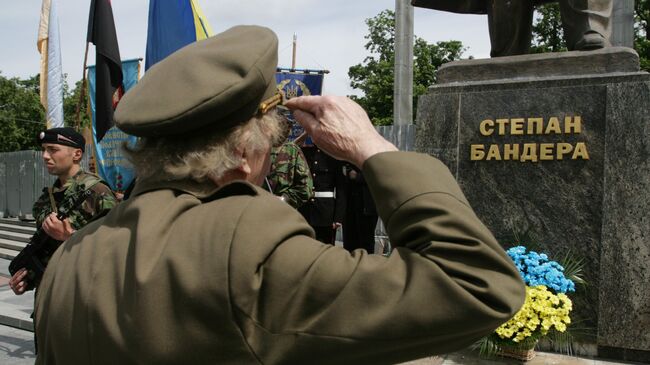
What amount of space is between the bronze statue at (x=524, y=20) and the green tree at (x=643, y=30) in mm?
22766

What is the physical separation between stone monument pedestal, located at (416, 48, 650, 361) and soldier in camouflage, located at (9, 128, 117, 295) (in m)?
2.33

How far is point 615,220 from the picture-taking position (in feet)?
11.7

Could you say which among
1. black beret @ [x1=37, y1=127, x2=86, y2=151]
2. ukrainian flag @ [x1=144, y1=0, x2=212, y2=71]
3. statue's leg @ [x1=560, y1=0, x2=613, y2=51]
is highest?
ukrainian flag @ [x1=144, y1=0, x2=212, y2=71]

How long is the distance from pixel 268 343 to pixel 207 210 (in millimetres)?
239

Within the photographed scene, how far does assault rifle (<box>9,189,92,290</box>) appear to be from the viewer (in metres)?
3.57

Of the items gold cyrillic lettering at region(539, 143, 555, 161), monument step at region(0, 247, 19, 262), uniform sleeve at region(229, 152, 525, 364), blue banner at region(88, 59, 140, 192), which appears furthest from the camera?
monument step at region(0, 247, 19, 262)

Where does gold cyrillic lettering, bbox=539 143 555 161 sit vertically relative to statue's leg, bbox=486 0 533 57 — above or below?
below

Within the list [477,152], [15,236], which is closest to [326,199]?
[477,152]

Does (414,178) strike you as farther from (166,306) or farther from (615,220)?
(615,220)

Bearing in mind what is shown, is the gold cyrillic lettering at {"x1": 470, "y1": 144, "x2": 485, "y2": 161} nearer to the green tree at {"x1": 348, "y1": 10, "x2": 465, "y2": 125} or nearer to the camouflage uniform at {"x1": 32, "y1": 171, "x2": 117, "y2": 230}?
the camouflage uniform at {"x1": 32, "y1": 171, "x2": 117, "y2": 230}

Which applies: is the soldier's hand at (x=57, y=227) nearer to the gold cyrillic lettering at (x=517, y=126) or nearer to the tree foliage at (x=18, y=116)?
the gold cyrillic lettering at (x=517, y=126)

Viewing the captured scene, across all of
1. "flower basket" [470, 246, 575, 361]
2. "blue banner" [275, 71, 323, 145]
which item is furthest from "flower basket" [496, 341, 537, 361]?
"blue banner" [275, 71, 323, 145]

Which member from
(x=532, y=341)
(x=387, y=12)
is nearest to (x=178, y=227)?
(x=532, y=341)

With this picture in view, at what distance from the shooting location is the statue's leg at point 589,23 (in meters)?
3.93
